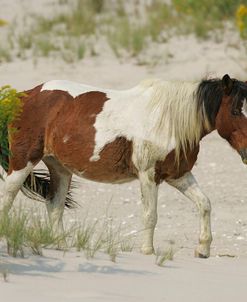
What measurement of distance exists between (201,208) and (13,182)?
5.25 feet

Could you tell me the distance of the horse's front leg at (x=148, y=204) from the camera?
353 inches

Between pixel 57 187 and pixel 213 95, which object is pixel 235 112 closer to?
pixel 213 95

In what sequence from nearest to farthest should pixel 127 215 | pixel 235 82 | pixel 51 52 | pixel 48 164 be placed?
pixel 235 82, pixel 48 164, pixel 127 215, pixel 51 52

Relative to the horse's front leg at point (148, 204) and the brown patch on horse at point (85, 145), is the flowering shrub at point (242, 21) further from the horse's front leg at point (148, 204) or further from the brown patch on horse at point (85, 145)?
the horse's front leg at point (148, 204)

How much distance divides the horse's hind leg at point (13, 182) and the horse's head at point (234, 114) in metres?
1.63

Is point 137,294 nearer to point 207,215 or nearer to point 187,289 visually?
→ point 187,289

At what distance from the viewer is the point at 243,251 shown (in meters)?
10.1

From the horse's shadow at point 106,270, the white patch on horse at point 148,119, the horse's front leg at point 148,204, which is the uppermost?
the white patch on horse at point 148,119

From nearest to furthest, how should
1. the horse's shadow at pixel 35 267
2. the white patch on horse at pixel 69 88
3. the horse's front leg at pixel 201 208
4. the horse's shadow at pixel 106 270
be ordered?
1. the horse's shadow at pixel 35 267
2. the horse's shadow at pixel 106 270
3. the horse's front leg at pixel 201 208
4. the white patch on horse at pixel 69 88

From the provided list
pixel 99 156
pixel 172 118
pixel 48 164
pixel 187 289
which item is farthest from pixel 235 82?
pixel 187 289

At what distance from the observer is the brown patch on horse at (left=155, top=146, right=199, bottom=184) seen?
8984mm

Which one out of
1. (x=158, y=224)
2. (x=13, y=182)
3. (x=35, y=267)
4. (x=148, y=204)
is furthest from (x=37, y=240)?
(x=158, y=224)

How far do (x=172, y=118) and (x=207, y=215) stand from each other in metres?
0.80

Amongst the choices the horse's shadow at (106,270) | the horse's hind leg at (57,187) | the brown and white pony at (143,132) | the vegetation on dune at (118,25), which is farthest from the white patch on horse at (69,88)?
the vegetation on dune at (118,25)
